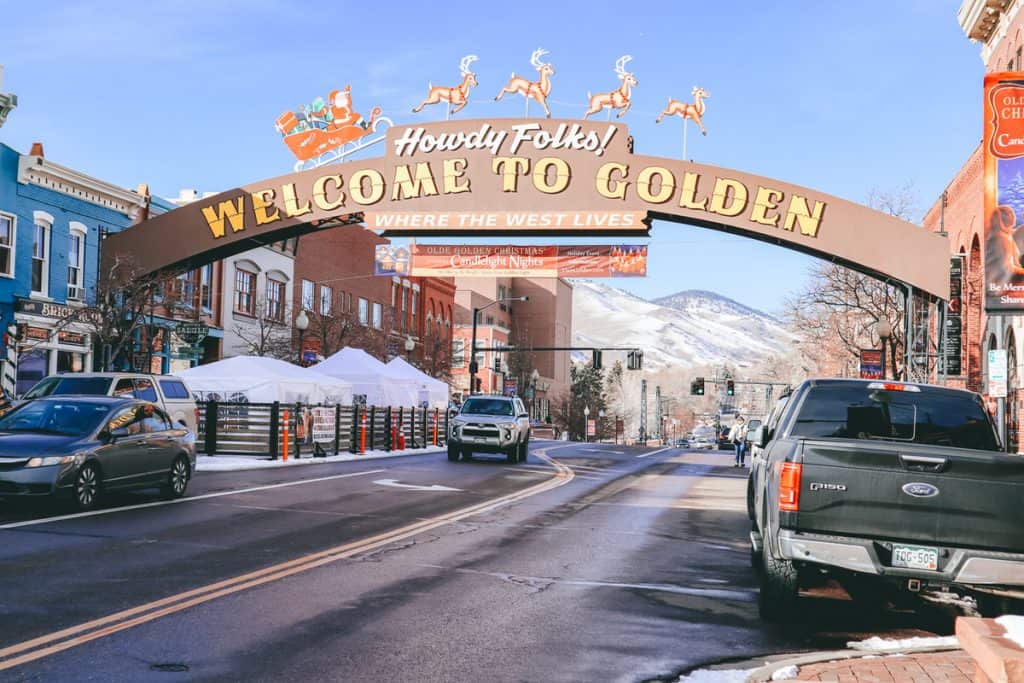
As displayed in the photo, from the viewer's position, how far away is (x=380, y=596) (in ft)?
31.3

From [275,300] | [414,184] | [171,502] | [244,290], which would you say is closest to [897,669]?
[171,502]

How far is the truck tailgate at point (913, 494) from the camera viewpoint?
8.11 meters

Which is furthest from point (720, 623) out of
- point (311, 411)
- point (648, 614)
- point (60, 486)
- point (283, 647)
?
point (311, 411)

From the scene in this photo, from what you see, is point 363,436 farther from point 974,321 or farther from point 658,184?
point 974,321

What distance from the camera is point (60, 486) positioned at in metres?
14.7

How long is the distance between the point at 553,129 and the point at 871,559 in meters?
28.9

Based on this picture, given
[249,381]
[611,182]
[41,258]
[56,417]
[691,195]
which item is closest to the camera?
[56,417]

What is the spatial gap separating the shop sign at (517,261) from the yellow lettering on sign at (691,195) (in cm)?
236

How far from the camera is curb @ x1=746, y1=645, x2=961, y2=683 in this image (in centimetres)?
701

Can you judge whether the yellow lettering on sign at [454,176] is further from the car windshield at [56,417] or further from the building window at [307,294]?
the building window at [307,294]

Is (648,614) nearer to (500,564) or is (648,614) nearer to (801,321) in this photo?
(500,564)

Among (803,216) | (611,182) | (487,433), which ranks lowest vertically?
(487,433)

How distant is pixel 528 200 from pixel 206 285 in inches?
738

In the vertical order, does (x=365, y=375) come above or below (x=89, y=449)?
above
